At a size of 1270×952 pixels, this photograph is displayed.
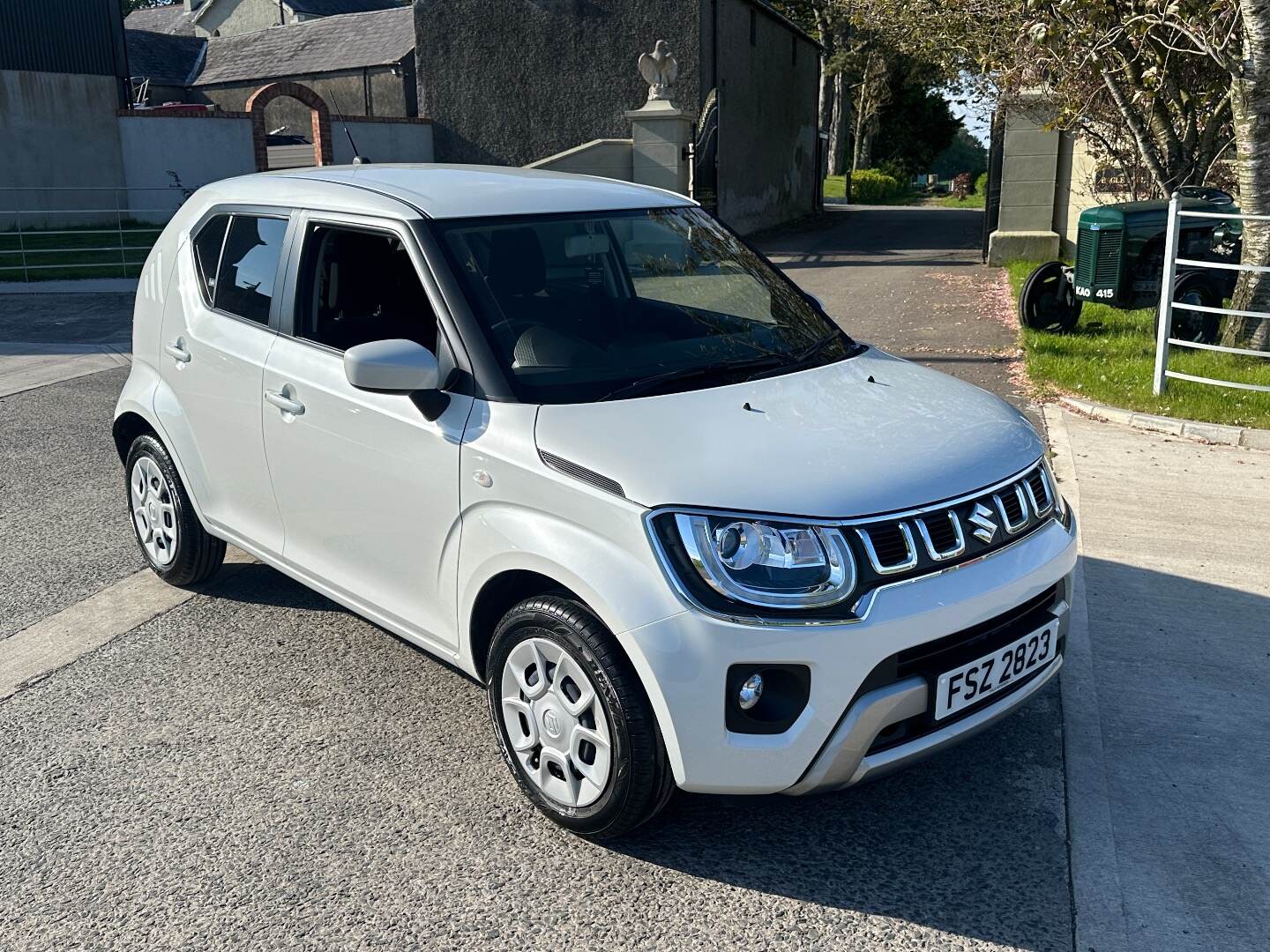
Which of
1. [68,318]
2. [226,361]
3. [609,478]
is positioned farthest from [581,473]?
[68,318]

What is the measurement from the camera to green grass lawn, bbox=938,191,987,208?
43500mm

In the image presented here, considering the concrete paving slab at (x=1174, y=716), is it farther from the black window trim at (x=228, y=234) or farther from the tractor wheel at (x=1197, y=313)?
the tractor wheel at (x=1197, y=313)

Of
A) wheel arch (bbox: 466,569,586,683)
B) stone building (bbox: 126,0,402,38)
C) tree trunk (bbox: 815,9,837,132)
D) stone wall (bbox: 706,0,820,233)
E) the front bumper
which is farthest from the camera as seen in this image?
stone building (bbox: 126,0,402,38)

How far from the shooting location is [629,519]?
311cm

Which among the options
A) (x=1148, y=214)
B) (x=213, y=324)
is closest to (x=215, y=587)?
(x=213, y=324)

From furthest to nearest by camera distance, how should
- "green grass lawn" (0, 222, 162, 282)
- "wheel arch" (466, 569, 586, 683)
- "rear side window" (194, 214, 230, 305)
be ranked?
"green grass lawn" (0, 222, 162, 282) < "rear side window" (194, 214, 230, 305) < "wheel arch" (466, 569, 586, 683)

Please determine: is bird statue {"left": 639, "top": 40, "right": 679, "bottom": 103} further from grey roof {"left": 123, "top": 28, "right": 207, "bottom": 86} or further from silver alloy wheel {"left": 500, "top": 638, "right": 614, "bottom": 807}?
grey roof {"left": 123, "top": 28, "right": 207, "bottom": 86}

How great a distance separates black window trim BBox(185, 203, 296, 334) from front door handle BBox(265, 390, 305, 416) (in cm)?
26

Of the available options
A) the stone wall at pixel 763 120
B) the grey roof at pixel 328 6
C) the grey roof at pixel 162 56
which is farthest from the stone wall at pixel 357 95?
the stone wall at pixel 763 120

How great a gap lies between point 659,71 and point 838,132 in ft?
110

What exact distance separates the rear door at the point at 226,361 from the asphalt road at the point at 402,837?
650 mm

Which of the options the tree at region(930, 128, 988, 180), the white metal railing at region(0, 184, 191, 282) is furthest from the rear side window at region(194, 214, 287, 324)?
the tree at region(930, 128, 988, 180)

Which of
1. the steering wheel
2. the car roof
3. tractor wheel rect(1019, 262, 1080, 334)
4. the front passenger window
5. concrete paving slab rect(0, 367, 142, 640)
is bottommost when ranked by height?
concrete paving slab rect(0, 367, 142, 640)

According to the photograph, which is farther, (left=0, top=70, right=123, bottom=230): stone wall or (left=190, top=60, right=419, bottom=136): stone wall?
(left=190, top=60, right=419, bottom=136): stone wall
